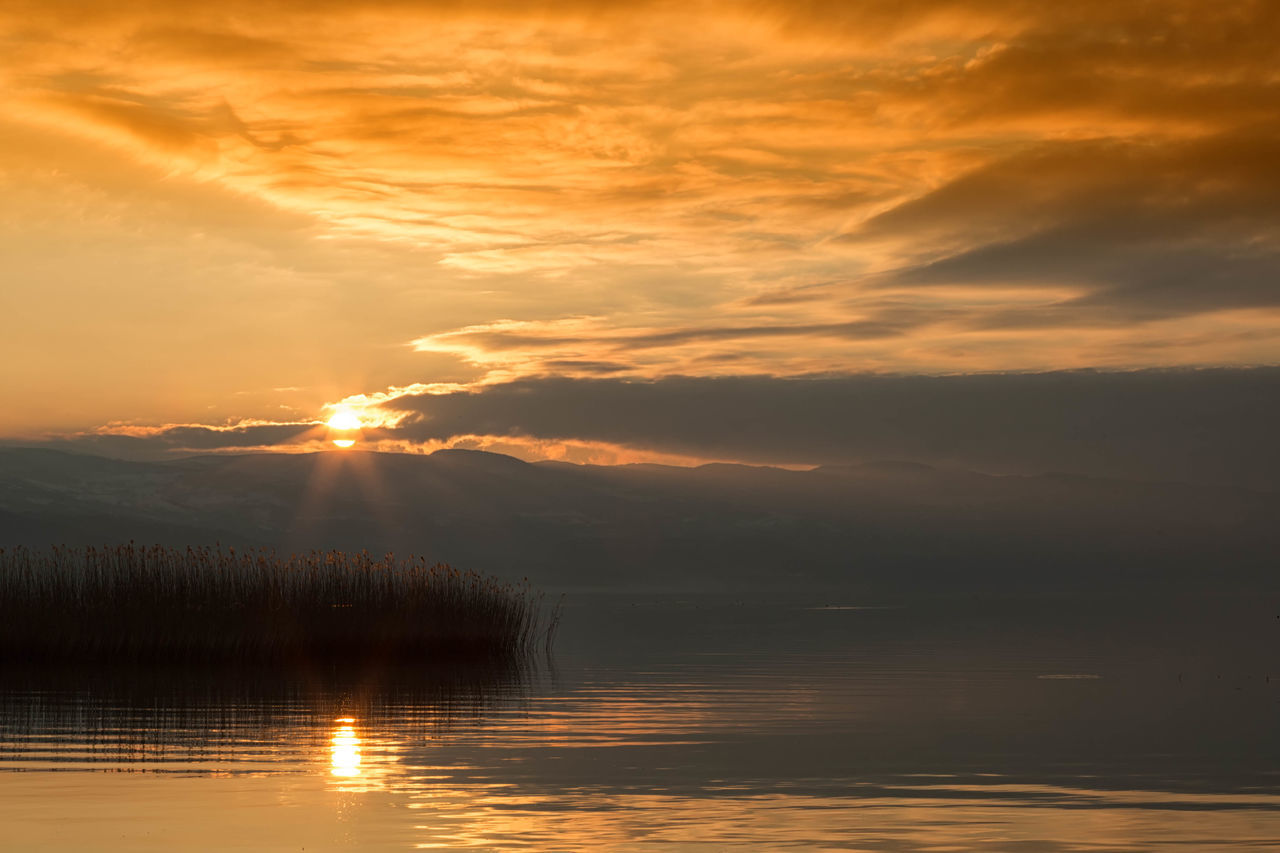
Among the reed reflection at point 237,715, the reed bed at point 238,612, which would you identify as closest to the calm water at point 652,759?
the reed reflection at point 237,715

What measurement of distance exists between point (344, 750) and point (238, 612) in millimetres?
14400

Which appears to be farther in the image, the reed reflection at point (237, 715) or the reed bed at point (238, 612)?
the reed bed at point (238, 612)

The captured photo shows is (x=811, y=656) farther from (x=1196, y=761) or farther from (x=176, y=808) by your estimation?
(x=176, y=808)

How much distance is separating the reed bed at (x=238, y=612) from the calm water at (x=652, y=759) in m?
1.61

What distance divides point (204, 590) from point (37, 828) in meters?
19.6

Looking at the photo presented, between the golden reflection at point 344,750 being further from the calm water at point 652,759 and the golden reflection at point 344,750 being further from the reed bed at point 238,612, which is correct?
the reed bed at point 238,612

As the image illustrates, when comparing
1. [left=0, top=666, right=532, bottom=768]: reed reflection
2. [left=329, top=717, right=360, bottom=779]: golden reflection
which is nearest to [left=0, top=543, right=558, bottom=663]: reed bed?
[left=0, top=666, right=532, bottom=768]: reed reflection

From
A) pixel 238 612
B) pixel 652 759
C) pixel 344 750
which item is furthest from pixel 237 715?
pixel 238 612

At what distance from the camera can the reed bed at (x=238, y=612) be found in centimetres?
3219

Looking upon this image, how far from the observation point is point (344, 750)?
19.8 metres

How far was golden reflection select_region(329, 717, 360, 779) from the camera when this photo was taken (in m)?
17.9

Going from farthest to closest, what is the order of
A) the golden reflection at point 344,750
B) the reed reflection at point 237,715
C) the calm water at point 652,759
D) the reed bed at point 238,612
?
the reed bed at point 238,612
the reed reflection at point 237,715
the golden reflection at point 344,750
the calm water at point 652,759

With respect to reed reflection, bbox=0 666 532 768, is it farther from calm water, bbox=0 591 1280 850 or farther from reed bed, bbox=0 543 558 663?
reed bed, bbox=0 543 558 663

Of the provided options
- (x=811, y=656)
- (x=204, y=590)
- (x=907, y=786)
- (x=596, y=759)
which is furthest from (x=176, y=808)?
(x=811, y=656)
